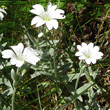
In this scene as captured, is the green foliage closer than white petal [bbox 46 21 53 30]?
No

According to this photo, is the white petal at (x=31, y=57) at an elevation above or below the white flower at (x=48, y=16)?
below

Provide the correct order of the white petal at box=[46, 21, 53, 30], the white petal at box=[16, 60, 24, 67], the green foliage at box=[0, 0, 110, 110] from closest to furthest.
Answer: the white petal at box=[16, 60, 24, 67], the white petal at box=[46, 21, 53, 30], the green foliage at box=[0, 0, 110, 110]

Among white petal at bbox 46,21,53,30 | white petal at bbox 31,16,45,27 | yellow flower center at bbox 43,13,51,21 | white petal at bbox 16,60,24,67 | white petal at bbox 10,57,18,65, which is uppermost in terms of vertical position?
yellow flower center at bbox 43,13,51,21

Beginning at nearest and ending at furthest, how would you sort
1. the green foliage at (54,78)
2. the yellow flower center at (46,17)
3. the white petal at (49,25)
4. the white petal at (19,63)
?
the white petal at (19,63) < the white petal at (49,25) < the yellow flower center at (46,17) < the green foliage at (54,78)

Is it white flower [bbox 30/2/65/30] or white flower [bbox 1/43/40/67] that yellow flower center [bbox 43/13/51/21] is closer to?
white flower [bbox 30/2/65/30]

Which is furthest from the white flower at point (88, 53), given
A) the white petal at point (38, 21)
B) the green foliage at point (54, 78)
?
the white petal at point (38, 21)

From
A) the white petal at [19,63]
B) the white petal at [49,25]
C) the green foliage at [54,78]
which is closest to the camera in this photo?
the white petal at [19,63]

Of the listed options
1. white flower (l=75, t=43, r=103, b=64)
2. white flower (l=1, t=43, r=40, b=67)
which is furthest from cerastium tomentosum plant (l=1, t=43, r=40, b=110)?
white flower (l=75, t=43, r=103, b=64)

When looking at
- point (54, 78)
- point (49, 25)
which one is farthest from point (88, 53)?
point (54, 78)

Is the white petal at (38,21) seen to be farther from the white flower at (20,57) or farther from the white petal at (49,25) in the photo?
the white flower at (20,57)

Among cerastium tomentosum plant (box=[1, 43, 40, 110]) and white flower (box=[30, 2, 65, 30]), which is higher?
white flower (box=[30, 2, 65, 30])

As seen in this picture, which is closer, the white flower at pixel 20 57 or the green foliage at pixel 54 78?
the white flower at pixel 20 57

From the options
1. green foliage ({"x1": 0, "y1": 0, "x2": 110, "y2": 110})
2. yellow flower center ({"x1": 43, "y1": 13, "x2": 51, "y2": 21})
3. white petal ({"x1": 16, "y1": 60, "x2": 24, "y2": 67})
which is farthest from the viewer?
green foliage ({"x1": 0, "y1": 0, "x2": 110, "y2": 110})

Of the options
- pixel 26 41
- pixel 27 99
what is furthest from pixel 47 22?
pixel 27 99
